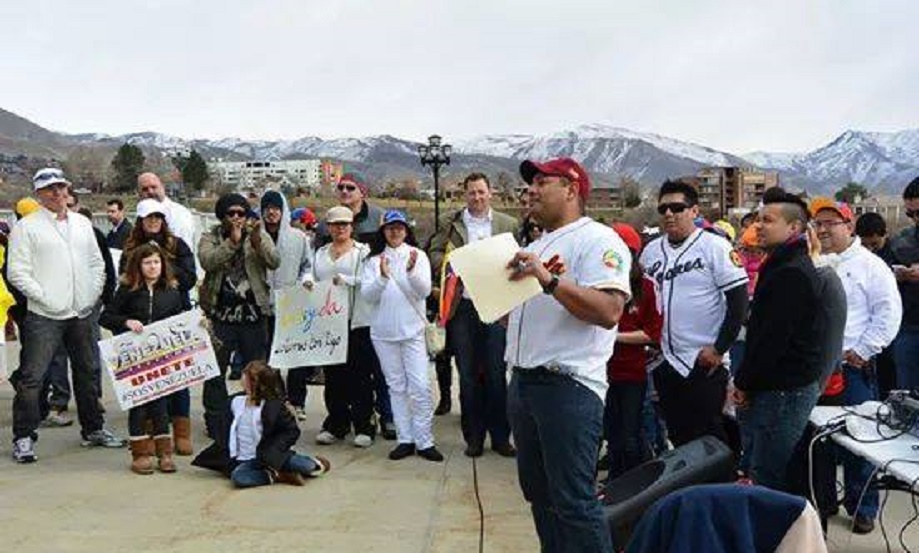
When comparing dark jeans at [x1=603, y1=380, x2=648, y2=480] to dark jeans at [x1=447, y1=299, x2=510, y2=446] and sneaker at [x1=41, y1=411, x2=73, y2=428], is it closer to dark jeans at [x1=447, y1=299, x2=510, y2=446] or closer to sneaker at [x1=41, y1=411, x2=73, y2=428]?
dark jeans at [x1=447, y1=299, x2=510, y2=446]

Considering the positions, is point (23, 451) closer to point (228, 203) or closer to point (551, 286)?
point (228, 203)

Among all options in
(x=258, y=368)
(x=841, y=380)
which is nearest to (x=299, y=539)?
(x=258, y=368)

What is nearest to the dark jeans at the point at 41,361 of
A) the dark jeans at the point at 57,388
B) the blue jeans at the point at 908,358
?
the dark jeans at the point at 57,388

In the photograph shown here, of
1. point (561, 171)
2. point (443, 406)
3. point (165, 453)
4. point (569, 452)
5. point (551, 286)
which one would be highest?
point (561, 171)

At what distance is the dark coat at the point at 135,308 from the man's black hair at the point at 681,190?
11.2 feet

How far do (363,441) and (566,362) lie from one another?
11.3 ft

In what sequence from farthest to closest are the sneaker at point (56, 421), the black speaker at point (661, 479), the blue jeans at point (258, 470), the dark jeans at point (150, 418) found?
the sneaker at point (56, 421), the dark jeans at point (150, 418), the blue jeans at point (258, 470), the black speaker at point (661, 479)

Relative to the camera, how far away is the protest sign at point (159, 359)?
579 cm

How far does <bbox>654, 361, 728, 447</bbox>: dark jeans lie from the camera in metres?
4.68

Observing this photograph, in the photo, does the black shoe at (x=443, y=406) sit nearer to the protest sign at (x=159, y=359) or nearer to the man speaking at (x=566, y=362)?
the protest sign at (x=159, y=359)

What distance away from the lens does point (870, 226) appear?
6691mm

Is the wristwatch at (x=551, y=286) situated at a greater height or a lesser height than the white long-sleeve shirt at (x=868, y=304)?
greater

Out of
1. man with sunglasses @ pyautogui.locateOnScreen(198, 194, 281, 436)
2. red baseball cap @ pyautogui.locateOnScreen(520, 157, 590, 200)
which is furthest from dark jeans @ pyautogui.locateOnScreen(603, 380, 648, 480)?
man with sunglasses @ pyautogui.locateOnScreen(198, 194, 281, 436)

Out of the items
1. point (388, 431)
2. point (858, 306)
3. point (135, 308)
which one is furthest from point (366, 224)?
point (858, 306)
